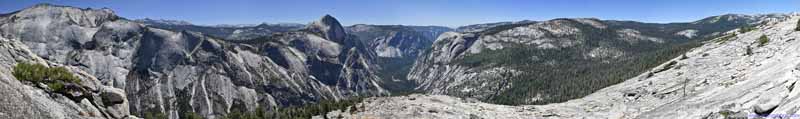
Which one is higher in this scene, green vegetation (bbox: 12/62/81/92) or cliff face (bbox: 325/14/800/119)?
green vegetation (bbox: 12/62/81/92)

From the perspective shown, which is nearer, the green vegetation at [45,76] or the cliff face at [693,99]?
the green vegetation at [45,76]

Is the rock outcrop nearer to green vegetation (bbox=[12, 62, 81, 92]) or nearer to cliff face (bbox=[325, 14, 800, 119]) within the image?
green vegetation (bbox=[12, 62, 81, 92])

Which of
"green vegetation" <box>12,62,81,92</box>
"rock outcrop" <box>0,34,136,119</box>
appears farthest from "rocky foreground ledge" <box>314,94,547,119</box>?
"green vegetation" <box>12,62,81,92</box>

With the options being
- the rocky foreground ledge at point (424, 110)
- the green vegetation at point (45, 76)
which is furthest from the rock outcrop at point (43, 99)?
the rocky foreground ledge at point (424, 110)

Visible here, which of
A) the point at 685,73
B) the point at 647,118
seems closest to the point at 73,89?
the point at 647,118

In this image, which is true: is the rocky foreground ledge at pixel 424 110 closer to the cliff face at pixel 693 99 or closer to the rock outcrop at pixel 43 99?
the cliff face at pixel 693 99

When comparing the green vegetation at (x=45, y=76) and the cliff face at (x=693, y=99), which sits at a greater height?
the green vegetation at (x=45, y=76)

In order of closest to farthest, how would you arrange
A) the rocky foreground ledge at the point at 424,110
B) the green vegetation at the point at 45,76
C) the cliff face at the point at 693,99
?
the green vegetation at the point at 45,76, the cliff face at the point at 693,99, the rocky foreground ledge at the point at 424,110

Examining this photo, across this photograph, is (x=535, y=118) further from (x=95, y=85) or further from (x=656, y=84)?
(x=95, y=85)

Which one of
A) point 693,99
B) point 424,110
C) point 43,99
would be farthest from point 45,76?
point 693,99
